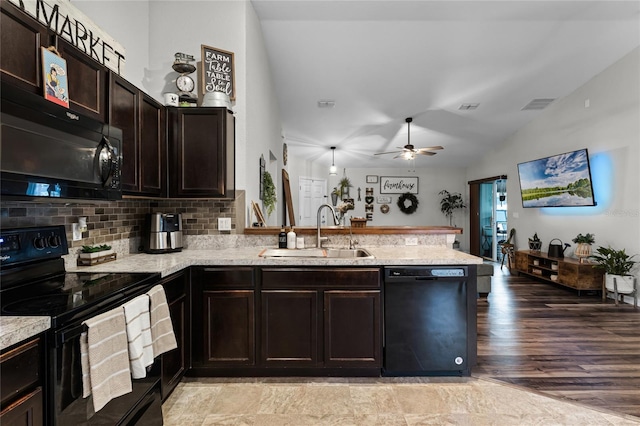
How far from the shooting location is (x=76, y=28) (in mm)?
2080

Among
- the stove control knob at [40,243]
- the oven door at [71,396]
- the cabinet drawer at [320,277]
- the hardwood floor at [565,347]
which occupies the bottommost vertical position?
the hardwood floor at [565,347]

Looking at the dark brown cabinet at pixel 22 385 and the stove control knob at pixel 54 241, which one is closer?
the dark brown cabinet at pixel 22 385

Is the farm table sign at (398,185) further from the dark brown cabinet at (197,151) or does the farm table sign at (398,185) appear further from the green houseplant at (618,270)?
the dark brown cabinet at (197,151)

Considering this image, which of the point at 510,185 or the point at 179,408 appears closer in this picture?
the point at 179,408

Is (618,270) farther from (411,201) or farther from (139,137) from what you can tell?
(139,137)

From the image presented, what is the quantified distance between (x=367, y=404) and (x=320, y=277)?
0.89 m

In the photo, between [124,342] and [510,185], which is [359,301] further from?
[510,185]

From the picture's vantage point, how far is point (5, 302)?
4.48 feet

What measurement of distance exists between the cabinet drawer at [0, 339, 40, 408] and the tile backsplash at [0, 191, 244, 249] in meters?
0.83

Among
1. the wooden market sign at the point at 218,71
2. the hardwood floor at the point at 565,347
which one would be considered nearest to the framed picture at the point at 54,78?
the wooden market sign at the point at 218,71

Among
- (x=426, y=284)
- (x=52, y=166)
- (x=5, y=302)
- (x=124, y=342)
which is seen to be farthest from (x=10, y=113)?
(x=426, y=284)

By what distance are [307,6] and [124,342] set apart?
3689 mm

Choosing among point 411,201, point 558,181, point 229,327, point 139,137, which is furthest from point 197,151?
point 411,201

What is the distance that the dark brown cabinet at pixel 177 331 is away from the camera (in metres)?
2.07
